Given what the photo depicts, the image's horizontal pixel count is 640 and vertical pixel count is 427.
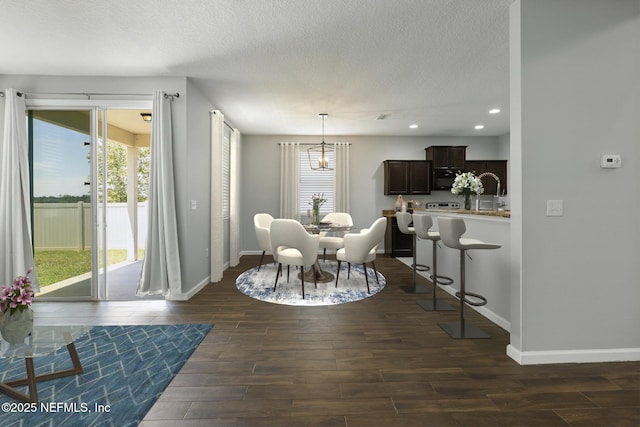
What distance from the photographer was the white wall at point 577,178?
226cm

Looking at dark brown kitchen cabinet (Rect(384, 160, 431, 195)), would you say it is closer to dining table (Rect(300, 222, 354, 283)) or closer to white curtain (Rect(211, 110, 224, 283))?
dining table (Rect(300, 222, 354, 283))

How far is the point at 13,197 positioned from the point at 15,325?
268 cm

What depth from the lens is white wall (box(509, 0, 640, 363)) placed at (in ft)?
7.40

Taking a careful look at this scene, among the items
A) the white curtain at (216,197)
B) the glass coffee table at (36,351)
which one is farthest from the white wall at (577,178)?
the white curtain at (216,197)

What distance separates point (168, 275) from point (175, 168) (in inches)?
51.7

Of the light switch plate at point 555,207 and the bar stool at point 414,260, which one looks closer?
the light switch plate at point 555,207

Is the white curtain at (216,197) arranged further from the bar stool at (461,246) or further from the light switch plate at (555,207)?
the light switch plate at (555,207)

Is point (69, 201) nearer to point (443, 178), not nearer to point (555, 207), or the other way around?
point (555, 207)

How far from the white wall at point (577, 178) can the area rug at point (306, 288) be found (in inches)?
78.7

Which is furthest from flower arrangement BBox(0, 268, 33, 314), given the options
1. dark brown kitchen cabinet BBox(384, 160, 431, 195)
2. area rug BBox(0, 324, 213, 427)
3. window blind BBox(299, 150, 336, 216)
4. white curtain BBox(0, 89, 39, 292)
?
dark brown kitchen cabinet BBox(384, 160, 431, 195)

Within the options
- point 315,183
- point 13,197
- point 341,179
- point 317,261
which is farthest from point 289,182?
point 13,197

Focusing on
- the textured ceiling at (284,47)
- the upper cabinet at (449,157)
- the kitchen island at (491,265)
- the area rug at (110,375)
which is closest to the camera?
the area rug at (110,375)

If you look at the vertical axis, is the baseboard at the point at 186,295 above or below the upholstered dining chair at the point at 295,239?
below

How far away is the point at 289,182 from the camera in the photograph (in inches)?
272
